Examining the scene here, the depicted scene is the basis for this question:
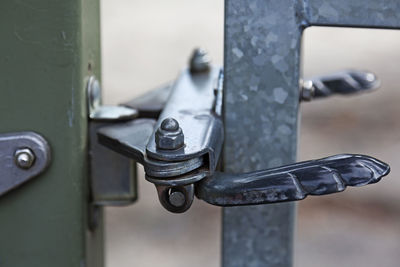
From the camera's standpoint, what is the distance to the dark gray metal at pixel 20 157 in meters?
0.96

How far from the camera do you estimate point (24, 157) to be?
3.13 ft

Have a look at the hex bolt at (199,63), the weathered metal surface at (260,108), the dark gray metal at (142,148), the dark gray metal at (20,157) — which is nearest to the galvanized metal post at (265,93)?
the weathered metal surface at (260,108)

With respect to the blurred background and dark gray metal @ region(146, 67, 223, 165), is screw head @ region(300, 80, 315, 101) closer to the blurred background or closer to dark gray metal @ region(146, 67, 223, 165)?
dark gray metal @ region(146, 67, 223, 165)

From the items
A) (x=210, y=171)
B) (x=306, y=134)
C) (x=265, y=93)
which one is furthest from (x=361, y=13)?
(x=306, y=134)

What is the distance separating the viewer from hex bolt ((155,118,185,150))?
31.9 inches

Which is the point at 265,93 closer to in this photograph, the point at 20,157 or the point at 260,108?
the point at 260,108

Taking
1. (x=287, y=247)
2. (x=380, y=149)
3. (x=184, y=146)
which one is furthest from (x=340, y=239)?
(x=184, y=146)

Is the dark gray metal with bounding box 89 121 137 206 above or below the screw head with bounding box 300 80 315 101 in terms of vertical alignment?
below

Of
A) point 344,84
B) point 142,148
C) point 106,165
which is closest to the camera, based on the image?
point 142,148

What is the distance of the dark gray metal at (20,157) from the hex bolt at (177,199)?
208mm

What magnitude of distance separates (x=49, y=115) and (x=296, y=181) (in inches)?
13.4

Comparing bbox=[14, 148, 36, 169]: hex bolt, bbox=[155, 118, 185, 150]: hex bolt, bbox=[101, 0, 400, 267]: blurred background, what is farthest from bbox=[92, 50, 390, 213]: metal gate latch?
bbox=[101, 0, 400, 267]: blurred background

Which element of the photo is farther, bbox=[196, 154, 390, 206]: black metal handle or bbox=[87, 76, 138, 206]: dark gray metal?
bbox=[87, 76, 138, 206]: dark gray metal

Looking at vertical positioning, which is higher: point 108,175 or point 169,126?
point 169,126
